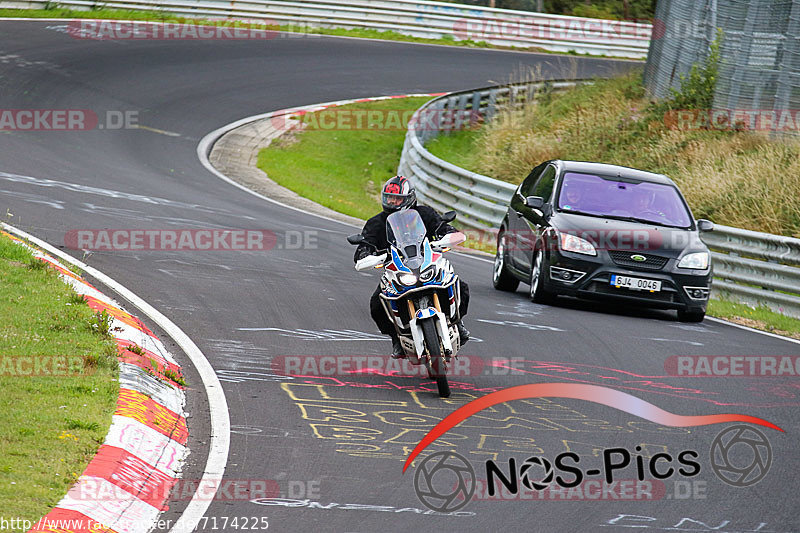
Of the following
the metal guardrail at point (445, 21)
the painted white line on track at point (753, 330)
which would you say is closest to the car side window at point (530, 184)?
the painted white line on track at point (753, 330)

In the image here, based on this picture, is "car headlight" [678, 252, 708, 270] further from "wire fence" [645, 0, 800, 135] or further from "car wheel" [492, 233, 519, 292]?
"wire fence" [645, 0, 800, 135]

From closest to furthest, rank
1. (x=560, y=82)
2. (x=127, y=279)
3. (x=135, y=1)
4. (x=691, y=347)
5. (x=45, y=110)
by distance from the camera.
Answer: (x=691, y=347) < (x=127, y=279) < (x=45, y=110) < (x=560, y=82) < (x=135, y=1)

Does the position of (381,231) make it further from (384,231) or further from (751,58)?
(751,58)

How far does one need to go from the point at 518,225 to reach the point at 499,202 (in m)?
5.76

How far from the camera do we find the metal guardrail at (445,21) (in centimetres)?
3647

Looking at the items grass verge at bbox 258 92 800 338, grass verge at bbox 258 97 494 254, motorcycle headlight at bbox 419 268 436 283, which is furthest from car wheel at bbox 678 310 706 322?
grass verge at bbox 258 97 494 254

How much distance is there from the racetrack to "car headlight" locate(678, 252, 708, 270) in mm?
717

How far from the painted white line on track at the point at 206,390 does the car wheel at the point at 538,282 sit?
4818 millimetres

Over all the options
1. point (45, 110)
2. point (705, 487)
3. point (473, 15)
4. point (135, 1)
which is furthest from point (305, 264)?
point (473, 15)

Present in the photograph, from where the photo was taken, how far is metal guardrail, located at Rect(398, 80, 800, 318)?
1432 centimetres

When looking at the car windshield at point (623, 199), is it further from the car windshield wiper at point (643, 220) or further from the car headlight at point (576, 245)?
the car headlight at point (576, 245)

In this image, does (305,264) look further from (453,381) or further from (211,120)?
(211,120)

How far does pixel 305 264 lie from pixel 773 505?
8.75 meters

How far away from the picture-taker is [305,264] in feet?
45.7
